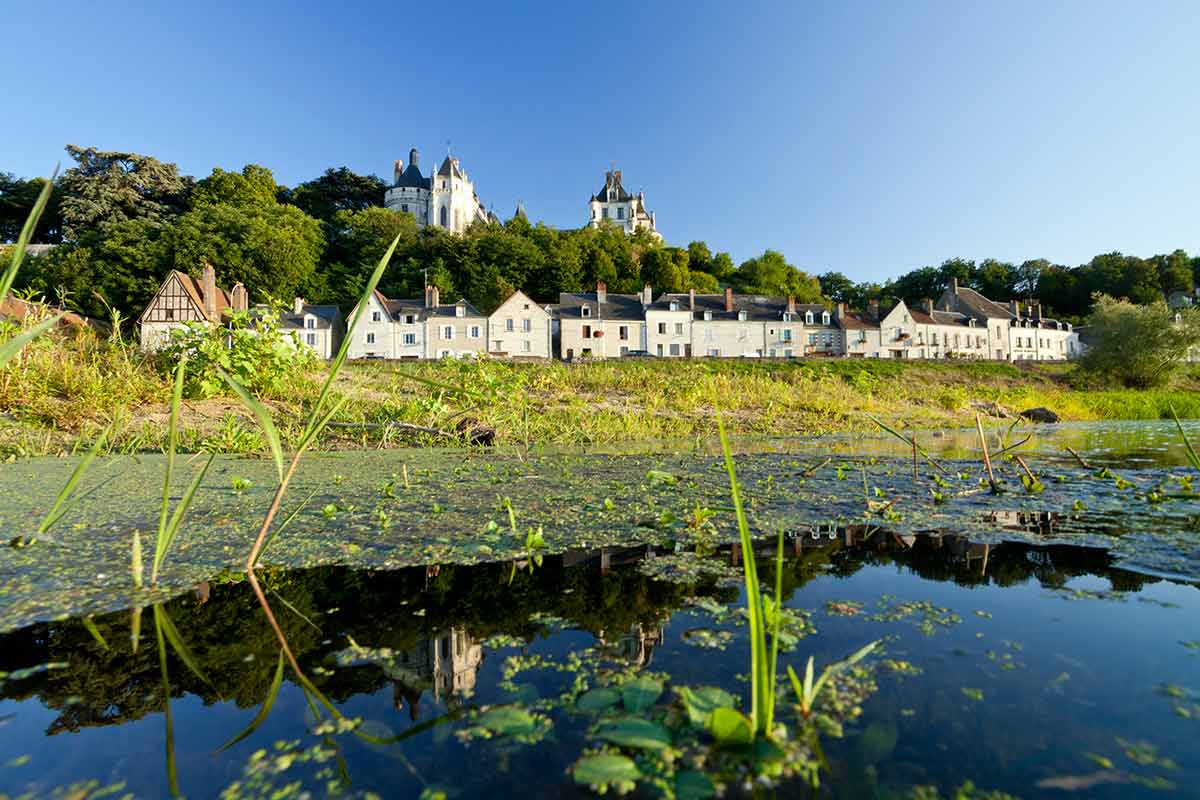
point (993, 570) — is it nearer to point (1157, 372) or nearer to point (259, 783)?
point (259, 783)

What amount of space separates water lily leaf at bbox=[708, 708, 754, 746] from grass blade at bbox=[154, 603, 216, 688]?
4.43 feet

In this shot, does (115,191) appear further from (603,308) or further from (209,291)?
(603,308)

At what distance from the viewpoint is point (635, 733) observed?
1.21 meters

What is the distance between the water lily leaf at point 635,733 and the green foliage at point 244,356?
9324 millimetres

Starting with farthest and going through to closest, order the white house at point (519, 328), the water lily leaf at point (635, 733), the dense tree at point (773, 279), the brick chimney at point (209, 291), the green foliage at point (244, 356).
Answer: the dense tree at point (773, 279), the white house at point (519, 328), the brick chimney at point (209, 291), the green foliage at point (244, 356), the water lily leaf at point (635, 733)

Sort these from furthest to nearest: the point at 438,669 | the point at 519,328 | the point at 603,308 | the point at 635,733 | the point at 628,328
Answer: the point at 603,308 < the point at 628,328 < the point at 519,328 < the point at 438,669 < the point at 635,733

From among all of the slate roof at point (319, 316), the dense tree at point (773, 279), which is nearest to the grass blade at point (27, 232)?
the slate roof at point (319, 316)

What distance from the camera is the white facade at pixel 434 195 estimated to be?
2928 inches

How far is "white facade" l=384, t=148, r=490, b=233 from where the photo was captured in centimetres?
7438

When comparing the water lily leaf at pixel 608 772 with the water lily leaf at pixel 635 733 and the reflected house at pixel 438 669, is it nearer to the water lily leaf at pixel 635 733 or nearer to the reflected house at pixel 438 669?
the water lily leaf at pixel 635 733

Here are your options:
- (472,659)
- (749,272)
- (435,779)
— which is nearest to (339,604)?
(472,659)

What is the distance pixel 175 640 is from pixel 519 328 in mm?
47733

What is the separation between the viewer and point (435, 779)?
3.61 ft

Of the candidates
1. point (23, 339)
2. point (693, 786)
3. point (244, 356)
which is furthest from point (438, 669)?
point (244, 356)
